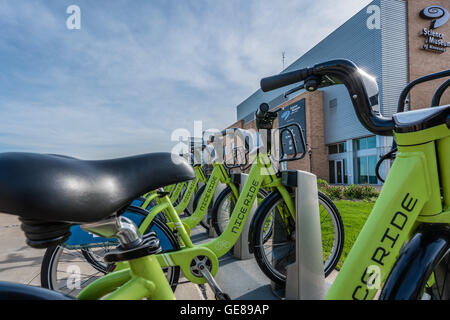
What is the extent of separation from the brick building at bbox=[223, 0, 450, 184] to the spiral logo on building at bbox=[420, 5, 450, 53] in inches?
2.1

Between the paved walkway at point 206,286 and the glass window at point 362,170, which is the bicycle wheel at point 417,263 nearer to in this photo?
the paved walkway at point 206,286

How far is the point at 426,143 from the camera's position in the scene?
81 cm

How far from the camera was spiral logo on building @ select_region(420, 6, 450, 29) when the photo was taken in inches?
535

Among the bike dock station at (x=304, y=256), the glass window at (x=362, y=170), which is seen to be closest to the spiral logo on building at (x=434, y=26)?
the glass window at (x=362, y=170)

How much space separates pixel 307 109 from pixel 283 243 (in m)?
17.2

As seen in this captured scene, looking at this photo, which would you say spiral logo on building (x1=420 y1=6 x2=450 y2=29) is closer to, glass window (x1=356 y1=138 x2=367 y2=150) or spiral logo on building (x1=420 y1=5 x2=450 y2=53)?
spiral logo on building (x1=420 y1=5 x2=450 y2=53)

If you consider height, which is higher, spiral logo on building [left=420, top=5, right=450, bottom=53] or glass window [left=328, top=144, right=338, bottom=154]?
spiral logo on building [left=420, top=5, right=450, bottom=53]

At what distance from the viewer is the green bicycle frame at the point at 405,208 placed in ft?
2.64

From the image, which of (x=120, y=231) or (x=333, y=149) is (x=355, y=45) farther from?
(x=120, y=231)

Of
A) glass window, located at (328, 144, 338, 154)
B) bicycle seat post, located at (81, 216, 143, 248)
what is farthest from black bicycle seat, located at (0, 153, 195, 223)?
glass window, located at (328, 144, 338, 154)
